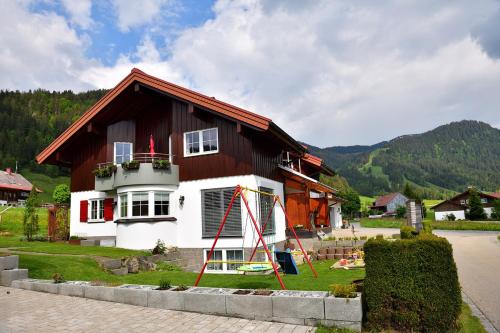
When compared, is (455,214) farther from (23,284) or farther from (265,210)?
(23,284)

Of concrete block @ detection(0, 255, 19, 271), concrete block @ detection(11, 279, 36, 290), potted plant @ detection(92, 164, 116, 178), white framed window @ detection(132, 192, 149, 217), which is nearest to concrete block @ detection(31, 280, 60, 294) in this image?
concrete block @ detection(11, 279, 36, 290)

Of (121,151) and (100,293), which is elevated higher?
(121,151)

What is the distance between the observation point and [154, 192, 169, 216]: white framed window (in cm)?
1816

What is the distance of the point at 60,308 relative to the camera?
29.0ft

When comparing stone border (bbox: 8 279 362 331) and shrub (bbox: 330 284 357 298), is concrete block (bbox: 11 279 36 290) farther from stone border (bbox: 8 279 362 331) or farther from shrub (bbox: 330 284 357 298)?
shrub (bbox: 330 284 357 298)

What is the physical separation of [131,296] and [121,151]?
43.0ft

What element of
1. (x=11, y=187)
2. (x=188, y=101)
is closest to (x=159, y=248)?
(x=188, y=101)

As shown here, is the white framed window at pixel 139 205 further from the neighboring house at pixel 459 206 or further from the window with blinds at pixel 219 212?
the neighboring house at pixel 459 206

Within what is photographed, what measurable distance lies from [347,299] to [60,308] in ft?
22.4

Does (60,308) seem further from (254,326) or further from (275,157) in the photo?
(275,157)

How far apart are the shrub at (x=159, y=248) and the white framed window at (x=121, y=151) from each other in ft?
18.9

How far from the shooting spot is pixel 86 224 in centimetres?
2150

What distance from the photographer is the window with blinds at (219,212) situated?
55.5ft

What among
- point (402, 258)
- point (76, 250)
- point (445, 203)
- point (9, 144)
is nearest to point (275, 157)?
point (76, 250)
